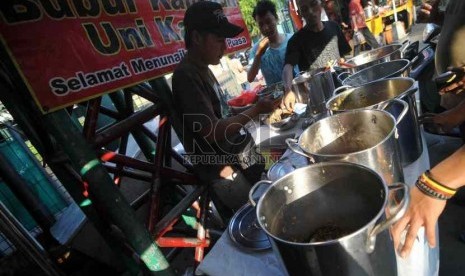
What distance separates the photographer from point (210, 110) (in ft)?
6.57

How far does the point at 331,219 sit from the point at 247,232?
517 mm

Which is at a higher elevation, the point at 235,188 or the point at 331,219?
the point at 331,219

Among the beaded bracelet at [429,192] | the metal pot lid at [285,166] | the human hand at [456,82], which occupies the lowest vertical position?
the metal pot lid at [285,166]

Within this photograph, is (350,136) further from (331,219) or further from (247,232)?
(247,232)

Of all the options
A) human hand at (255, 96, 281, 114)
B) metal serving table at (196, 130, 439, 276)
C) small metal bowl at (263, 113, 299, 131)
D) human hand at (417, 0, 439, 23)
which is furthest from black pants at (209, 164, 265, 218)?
human hand at (417, 0, 439, 23)

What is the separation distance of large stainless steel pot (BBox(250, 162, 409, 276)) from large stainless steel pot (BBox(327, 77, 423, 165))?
1.59ft

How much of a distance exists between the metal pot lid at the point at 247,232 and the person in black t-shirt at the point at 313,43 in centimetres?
193

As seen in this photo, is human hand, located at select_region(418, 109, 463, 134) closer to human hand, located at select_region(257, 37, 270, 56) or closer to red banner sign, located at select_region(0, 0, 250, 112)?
red banner sign, located at select_region(0, 0, 250, 112)

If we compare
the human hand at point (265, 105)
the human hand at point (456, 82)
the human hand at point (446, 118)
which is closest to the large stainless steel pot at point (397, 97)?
the human hand at point (446, 118)

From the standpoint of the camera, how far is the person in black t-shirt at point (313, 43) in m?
3.15

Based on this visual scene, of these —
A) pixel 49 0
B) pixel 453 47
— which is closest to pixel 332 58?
pixel 453 47

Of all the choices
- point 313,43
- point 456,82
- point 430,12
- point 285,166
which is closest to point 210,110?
point 285,166

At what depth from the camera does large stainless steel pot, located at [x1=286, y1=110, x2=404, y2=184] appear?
3.56 feet

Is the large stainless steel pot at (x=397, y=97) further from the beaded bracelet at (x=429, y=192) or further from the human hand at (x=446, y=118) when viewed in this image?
the beaded bracelet at (x=429, y=192)
